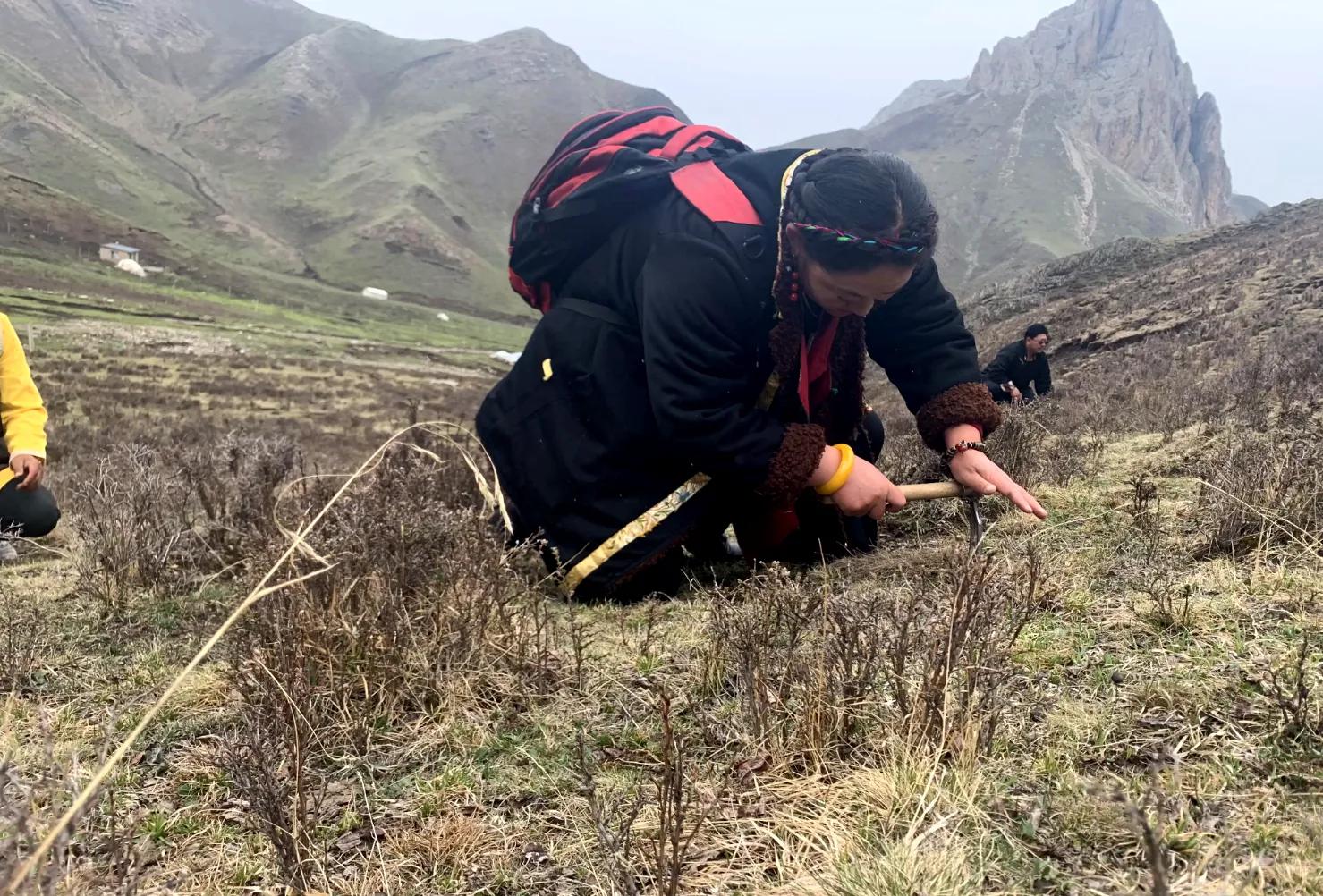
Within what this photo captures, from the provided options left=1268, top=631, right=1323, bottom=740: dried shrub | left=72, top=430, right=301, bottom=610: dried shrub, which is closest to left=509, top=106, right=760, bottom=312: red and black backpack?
left=72, top=430, right=301, bottom=610: dried shrub

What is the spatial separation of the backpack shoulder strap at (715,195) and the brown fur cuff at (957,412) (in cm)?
105

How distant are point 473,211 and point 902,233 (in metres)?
130

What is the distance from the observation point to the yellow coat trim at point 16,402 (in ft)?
11.9

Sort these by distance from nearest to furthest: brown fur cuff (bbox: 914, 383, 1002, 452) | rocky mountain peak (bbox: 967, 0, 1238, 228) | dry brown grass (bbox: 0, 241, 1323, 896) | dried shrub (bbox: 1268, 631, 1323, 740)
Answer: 1. dry brown grass (bbox: 0, 241, 1323, 896)
2. dried shrub (bbox: 1268, 631, 1323, 740)
3. brown fur cuff (bbox: 914, 383, 1002, 452)
4. rocky mountain peak (bbox: 967, 0, 1238, 228)

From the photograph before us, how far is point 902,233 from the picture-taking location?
248 centimetres

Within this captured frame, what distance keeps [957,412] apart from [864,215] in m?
1.01

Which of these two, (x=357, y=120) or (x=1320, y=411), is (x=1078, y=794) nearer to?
(x=1320, y=411)

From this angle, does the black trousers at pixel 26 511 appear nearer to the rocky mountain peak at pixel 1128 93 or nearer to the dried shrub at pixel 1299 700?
the dried shrub at pixel 1299 700

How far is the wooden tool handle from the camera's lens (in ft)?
9.11

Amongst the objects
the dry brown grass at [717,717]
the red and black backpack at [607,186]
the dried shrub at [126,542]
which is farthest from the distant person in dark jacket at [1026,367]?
the dried shrub at [126,542]

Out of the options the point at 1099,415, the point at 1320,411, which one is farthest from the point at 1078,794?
the point at 1099,415

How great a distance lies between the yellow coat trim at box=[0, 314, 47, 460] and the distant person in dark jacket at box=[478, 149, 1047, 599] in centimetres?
218

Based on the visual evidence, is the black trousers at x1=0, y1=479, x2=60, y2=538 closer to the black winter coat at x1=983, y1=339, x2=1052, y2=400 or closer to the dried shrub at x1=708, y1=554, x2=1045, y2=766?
the dried shrub at x1=708, y1=554, x2=1045, y2=766

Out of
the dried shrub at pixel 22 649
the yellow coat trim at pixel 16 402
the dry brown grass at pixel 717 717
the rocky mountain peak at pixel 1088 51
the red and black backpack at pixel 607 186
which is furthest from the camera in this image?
the rocky mountain peak at pixel 1088 51
